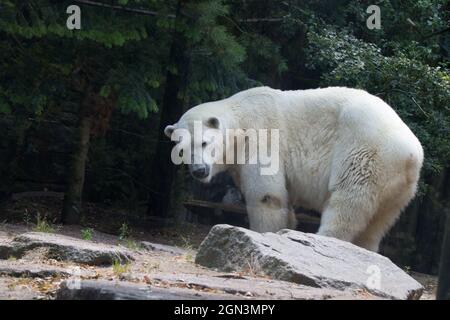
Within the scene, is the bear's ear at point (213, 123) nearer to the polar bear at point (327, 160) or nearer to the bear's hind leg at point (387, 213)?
the polar bear at point (327, 160)

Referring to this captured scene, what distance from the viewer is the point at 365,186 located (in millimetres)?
7816

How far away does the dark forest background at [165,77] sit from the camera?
977cm

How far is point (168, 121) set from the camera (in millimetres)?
11305

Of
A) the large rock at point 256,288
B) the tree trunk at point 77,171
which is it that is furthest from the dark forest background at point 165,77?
the large rock at point 256,288

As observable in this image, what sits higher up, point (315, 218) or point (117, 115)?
point (117, 115)

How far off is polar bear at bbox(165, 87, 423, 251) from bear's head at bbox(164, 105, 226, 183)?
0.05 ft

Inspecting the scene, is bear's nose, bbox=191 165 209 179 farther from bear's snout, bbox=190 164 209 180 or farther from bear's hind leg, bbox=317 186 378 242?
bear's hind leg, bbox=317 186 378 242

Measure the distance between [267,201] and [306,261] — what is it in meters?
2.72

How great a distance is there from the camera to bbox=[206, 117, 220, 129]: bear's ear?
859cm

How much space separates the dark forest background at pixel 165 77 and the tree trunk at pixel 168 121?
0.02m

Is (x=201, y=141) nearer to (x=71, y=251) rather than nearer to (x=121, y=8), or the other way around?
(x=121, y=8)
